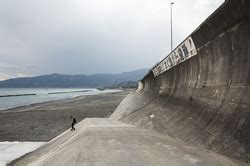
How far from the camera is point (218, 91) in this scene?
1413 centimetres

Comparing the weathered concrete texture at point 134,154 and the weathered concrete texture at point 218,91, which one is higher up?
the weathered concrete texture at point 218,91

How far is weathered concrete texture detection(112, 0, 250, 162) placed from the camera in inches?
449

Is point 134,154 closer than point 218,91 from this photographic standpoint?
Yes

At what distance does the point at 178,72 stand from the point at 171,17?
15.5 m

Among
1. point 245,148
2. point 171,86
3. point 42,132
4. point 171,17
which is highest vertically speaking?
point 171,17

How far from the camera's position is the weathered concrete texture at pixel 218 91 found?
449 inches

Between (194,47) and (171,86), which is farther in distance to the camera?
(171,86)

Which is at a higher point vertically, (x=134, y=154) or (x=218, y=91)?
(x=218, y=91)

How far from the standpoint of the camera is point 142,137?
14.6 metres

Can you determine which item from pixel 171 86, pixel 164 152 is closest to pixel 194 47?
pixel 171 86

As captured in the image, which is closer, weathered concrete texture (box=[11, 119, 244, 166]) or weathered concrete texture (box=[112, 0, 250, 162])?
weathered concrete texture (box=[11, 119, 244, 166])

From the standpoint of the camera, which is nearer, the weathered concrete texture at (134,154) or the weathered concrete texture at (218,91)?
the weathered concrete texture at (134,154)

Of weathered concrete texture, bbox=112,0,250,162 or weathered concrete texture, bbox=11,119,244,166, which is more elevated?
weathered concrete texture, bbox=112,0,250,162

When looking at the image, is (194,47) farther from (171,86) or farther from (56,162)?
(56,162)
